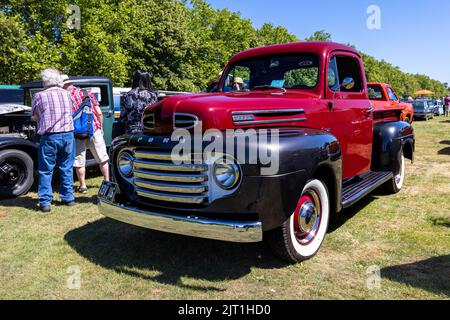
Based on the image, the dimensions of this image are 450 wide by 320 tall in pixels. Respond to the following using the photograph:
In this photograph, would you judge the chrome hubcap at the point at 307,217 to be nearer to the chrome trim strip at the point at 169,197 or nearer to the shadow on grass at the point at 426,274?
the shadow on grass at the point at 426,274

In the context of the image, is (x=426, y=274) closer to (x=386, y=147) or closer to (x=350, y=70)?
(x=386, y=147)

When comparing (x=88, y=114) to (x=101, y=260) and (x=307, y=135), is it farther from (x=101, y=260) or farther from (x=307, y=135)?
(x=307, y=135)

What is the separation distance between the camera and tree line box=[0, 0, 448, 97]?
46.7 feet

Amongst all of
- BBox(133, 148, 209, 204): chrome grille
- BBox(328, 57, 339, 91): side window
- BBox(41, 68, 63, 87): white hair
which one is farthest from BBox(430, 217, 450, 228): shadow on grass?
BBox(41, 68, 63, 87): white hair

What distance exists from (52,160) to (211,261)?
2763 millimetres

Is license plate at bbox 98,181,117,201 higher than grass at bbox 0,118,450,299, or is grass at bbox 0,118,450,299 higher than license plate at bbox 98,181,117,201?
license plate at bbox 98,181,117,201

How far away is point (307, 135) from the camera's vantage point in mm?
3217

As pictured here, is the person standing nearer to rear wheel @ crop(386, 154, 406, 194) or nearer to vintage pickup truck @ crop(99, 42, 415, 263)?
A: vintage pickup truck @ crop(99, 42, 415, 263)

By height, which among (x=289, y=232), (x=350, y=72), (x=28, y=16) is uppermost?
(x=28, y=16)

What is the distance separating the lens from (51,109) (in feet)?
15.5

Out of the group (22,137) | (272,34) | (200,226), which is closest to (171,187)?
(200,226)

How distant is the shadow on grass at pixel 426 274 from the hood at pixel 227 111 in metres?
1.52

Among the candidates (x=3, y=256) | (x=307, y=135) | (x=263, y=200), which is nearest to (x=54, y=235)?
(x=3, y=256)

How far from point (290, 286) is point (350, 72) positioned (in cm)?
281
